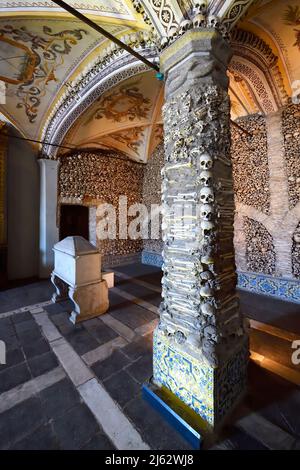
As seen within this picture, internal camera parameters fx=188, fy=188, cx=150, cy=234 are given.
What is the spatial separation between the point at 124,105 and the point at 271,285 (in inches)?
230

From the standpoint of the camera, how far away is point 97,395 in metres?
1.86

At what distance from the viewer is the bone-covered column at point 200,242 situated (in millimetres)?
1544

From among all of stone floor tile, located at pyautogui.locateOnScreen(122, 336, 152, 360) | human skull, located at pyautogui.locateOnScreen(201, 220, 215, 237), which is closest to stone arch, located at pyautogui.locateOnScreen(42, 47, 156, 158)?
human skull, located at pyautogui.locateOnScreen(201, 220, 215, 237)

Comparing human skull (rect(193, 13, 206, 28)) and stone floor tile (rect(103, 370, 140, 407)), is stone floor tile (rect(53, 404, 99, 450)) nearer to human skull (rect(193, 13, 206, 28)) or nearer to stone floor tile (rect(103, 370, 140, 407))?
stone floor tile (rect(103, 370, 140, 407))

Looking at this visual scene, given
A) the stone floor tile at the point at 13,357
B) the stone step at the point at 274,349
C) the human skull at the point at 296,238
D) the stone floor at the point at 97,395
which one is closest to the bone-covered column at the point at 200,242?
the stone floor at the point at 97,395

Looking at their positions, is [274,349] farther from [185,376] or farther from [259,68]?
[259,68]

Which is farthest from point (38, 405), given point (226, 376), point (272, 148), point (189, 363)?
point (272, 148)

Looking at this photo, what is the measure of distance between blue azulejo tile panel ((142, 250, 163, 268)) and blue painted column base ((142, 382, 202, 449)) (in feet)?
17.8

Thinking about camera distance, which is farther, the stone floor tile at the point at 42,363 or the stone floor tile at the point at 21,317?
the stone floor tile at the point at 21,317

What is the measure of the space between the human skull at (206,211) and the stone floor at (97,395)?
1.75 metres

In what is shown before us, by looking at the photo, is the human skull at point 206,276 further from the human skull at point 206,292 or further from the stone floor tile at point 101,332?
the stone floor tile at point 101,332

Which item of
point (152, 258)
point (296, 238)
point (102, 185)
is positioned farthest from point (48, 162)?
point (296, 238)

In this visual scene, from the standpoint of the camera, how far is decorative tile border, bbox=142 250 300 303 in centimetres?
405

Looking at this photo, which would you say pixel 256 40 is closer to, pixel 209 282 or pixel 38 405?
pixel 209 282
